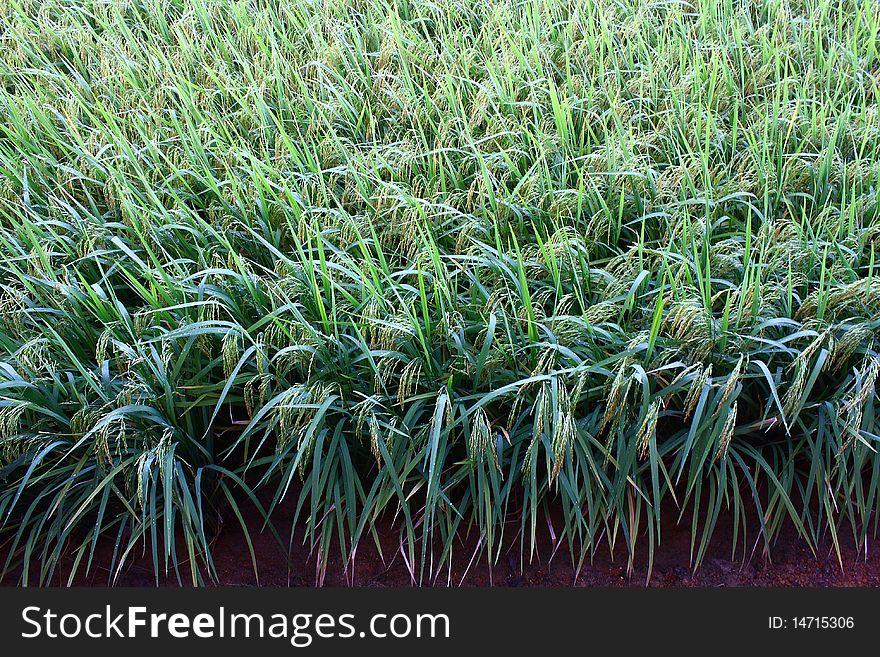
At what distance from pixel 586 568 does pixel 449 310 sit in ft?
2.23

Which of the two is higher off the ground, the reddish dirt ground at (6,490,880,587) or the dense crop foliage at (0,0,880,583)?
the dense crop foliage at (0,0,880,583)

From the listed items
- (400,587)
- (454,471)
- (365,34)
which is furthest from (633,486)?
(365,34)

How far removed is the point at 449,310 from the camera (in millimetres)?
2057

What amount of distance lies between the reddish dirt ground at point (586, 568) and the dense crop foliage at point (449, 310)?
38mm

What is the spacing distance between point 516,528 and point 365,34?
201 cm

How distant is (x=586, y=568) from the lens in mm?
1945

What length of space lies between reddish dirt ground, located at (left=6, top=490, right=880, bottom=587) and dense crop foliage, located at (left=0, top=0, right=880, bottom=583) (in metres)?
0.04

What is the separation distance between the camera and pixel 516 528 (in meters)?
1.98

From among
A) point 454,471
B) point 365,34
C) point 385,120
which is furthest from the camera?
point 365,34

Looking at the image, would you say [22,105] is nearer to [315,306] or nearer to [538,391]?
[315,306]

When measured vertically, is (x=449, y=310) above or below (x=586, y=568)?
above

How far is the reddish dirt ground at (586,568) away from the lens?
1.92 m

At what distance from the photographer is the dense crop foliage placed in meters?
1.84

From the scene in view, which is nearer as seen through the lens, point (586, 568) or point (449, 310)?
point (586, 568)
